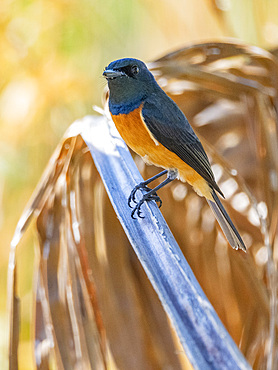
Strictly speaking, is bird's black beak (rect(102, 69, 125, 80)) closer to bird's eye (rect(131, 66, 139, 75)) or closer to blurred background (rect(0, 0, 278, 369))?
bird's eye (rect(131, 66, 139, 75))

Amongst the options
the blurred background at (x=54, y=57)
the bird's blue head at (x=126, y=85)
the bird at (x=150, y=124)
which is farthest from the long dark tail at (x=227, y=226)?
the blurred background at (x=54, y=57)

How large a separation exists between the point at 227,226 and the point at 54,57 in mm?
1308

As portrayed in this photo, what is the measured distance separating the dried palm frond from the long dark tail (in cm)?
7

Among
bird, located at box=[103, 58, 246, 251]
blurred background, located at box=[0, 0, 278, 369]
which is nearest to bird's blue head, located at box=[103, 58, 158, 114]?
bird, located at box=[103, 58, 246, 251]

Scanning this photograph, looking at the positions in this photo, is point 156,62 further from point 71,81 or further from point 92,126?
point 71,81

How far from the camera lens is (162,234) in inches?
27.8

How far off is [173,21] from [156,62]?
3.73ft

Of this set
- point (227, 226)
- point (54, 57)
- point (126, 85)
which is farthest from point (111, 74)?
point (54, 57)

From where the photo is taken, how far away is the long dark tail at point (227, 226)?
1049mm

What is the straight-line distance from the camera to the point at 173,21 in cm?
221

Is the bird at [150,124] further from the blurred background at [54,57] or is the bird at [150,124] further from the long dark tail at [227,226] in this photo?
the blurred background at [54,57]

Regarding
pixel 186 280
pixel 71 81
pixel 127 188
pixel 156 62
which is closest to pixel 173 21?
pixel 71 81

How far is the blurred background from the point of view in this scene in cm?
192

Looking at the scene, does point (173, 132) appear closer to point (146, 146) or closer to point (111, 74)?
point (146, 146)
